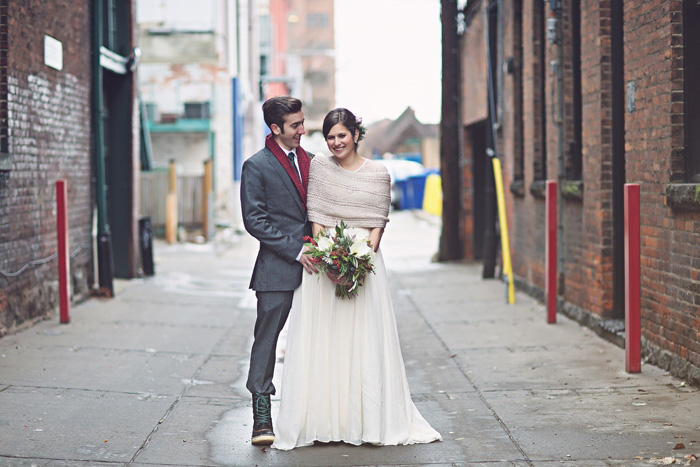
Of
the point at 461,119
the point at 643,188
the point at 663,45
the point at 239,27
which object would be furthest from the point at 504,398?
the point at 239,27

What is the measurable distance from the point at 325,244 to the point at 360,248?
19 centimetres

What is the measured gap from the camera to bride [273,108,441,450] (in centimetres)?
523

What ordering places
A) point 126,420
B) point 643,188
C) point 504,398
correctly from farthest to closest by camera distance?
point 643,188 < point 504,398 < point 126,420

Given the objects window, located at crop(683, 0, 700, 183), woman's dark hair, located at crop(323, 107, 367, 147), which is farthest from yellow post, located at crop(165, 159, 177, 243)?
woman's dark hair, located at crop(323, 107, 367, 147)

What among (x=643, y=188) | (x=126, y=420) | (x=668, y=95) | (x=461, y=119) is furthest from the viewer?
(x=461, y=119)

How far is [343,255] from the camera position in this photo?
5082 mm

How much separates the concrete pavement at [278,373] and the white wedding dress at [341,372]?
4.4 inches

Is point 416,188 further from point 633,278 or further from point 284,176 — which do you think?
point 284,176

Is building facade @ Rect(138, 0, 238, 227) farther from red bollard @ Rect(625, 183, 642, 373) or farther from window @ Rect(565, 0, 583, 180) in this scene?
red bollard @ Rect(625, 183, 642, 373)

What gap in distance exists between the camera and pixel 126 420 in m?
5.85

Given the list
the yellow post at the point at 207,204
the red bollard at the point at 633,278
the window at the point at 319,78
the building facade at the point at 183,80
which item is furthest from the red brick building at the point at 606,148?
the window at the point at 319,78

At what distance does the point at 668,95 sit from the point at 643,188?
35.6 inches

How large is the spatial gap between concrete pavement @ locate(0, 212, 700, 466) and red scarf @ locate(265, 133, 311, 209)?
1.44m

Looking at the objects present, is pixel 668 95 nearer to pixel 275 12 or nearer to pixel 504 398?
pixel 504 398
